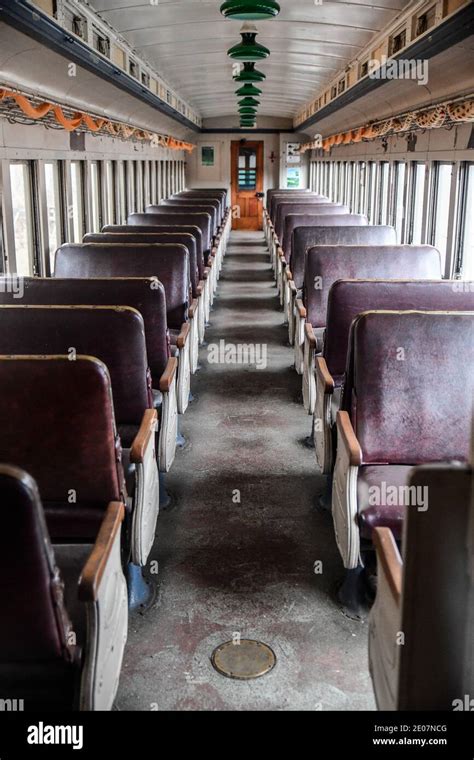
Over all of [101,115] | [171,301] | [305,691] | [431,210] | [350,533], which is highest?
[101,115]

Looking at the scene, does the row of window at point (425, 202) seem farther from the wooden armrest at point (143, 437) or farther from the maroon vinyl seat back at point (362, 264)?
the wooden armrest at point (143, 437)

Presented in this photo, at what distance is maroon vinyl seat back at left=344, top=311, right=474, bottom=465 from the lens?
328 centimetres

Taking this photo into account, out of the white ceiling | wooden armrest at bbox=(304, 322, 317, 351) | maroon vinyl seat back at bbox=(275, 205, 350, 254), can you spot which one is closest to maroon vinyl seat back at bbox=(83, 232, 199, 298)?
wooden armrest at bbox=(304, 322, 317, 351)

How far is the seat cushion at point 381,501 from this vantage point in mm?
3037

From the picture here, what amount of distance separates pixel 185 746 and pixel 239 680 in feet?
1.49

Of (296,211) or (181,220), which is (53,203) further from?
(296,211)

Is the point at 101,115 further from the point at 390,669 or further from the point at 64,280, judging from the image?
the point at 390,669

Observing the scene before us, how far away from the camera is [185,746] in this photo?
2.40m

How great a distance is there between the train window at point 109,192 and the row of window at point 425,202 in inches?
160

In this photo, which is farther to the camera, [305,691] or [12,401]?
[305,691]

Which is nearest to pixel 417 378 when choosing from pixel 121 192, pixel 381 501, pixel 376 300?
pixel 381 501

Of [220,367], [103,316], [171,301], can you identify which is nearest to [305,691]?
[103,316]

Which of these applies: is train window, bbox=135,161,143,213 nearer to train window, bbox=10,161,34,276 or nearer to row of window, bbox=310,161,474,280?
row of window, bbox=310,161,474,280

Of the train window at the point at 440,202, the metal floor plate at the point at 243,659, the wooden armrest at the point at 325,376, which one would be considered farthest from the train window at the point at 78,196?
the metal floor plate at the point at 243,659
